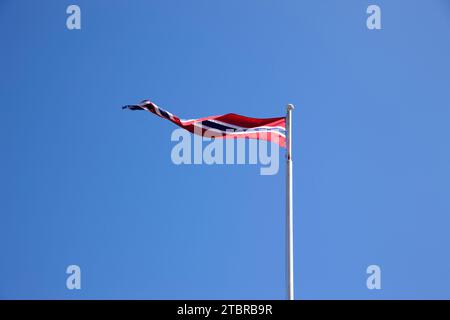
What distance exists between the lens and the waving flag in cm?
3006

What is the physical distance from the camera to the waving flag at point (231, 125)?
30.1 meters

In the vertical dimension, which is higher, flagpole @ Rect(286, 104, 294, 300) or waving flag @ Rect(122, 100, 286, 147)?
waving flag @ Rect(122, 100, 286, 147)

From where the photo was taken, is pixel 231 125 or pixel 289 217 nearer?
pixel 289 217

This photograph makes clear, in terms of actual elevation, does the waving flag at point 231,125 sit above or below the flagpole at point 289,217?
Result: above

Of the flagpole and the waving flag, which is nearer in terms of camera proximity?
the flagpole

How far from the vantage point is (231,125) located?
101 ft

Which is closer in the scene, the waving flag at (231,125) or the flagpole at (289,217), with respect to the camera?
the flagpole at (289,217)

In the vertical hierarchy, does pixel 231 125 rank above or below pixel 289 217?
above
